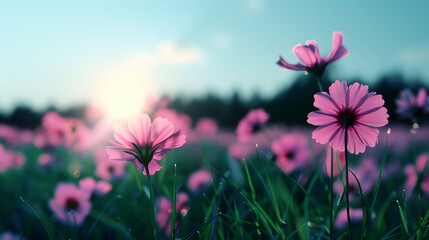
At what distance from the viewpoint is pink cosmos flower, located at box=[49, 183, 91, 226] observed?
1105 millimetres

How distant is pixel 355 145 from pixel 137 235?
2.12 ft

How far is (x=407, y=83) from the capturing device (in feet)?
44.1

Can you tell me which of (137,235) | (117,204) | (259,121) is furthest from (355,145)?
(259,121)

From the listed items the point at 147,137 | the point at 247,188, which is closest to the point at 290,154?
the point at 247,188

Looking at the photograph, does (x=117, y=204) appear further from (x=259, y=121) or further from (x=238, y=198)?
(x=259, y=121)

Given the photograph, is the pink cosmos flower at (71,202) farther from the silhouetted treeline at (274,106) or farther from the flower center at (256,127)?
the silhouetted treeline at (274,106)

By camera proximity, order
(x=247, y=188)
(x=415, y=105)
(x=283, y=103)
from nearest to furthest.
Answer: (x=415, y=105)
(x=247, y=188)
(x=283, y=103)

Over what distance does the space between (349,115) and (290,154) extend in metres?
0.95

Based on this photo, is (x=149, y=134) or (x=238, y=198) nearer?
(x=149, y=134)

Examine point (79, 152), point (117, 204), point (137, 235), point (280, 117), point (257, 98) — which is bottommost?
point (137, 235)

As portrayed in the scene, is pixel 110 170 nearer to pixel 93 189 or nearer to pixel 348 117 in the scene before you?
pixel 93 189

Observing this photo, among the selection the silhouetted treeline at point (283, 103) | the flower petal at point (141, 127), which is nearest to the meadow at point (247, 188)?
the flower petal at point (141, 127)

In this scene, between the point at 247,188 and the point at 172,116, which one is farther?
the point at 172,116

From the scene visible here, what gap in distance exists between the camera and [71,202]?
114cm
